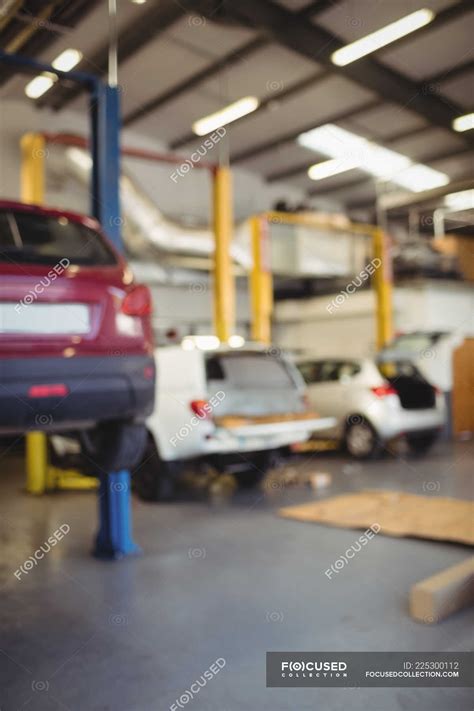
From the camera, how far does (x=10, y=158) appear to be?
10992mm

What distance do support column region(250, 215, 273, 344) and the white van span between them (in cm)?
199

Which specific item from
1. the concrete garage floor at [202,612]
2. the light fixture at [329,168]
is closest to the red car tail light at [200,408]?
the concrete garage floor at [202,612]

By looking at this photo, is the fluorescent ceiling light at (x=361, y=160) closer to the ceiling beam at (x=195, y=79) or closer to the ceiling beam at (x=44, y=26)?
the ceiling beam at (x=195, y=79)

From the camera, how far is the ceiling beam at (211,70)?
27.6 feet

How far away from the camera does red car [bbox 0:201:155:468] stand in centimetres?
297

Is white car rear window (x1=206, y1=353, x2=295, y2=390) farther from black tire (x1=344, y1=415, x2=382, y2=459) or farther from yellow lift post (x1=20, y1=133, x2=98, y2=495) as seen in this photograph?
black tire (x1=344, y1=415, x2=382, y2=459)

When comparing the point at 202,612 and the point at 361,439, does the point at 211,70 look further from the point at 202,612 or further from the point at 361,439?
the point at 202,612

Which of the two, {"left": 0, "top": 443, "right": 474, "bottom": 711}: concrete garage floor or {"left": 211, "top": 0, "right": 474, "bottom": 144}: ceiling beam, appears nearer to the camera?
{"left": 0, "top": 443, "right": 474, "bottom": 711}: concrete garage floor

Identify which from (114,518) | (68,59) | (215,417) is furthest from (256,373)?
(68,59)

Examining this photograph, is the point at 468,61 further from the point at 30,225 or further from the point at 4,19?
the point at 30,225

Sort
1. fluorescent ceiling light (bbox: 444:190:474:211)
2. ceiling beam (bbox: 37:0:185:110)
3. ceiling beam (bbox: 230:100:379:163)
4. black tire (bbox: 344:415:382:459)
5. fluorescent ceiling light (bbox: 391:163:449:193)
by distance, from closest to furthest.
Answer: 1. ceiling beam (bbox: 37:0:185:110)
2. black tire (bbox: 344:415:382:459)
3. ceiling beam (bbox: 230:100:379:163)
4. fluorescent ceiling light (bbox: 391:163:449:193)
5. fluorescent ceiling light (bbox: 444:190:474:211)

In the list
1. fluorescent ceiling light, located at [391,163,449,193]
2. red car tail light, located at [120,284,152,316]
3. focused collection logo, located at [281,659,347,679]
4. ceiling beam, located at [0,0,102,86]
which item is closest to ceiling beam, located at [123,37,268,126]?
ceiling beam, located at [0,0,102,86]

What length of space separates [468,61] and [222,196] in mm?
4897

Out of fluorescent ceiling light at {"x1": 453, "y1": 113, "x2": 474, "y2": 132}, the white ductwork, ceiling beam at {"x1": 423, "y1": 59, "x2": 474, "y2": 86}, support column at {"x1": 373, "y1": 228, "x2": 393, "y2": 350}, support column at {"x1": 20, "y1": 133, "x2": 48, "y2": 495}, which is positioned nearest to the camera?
support column at {"x1": 20, "y1": 133, "x2": 48, "y2": 495}
